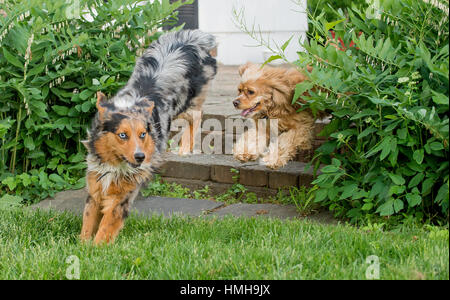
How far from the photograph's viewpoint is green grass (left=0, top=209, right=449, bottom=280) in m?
2.74

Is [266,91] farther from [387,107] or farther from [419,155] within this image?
[419,155]

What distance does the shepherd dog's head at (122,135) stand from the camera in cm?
323

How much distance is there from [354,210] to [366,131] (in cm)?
54

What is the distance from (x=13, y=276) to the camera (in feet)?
9.40

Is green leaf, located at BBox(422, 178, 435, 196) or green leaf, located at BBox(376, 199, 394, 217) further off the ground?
green leaf, located at BBox(422, 178, 435, 196)

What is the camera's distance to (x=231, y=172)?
4984 millimetres

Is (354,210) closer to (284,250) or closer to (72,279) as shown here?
(284,250)

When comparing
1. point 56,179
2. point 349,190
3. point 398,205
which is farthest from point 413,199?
point 56,179

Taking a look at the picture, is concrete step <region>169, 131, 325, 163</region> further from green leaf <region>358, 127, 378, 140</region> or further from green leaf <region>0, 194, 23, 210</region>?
green leaf <region>358, 127, 378, 140</region>

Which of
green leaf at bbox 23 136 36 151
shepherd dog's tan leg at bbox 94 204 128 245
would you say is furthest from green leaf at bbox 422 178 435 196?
green leaf at bbox 23 136 36 151

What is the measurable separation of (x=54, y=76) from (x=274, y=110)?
1.80 meters

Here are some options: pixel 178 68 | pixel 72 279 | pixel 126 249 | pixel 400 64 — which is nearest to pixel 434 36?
pixel 400 64

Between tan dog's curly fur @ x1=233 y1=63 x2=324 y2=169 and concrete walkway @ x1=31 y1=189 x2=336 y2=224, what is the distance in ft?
1.20

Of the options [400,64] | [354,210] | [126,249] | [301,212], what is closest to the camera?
[126,249]
